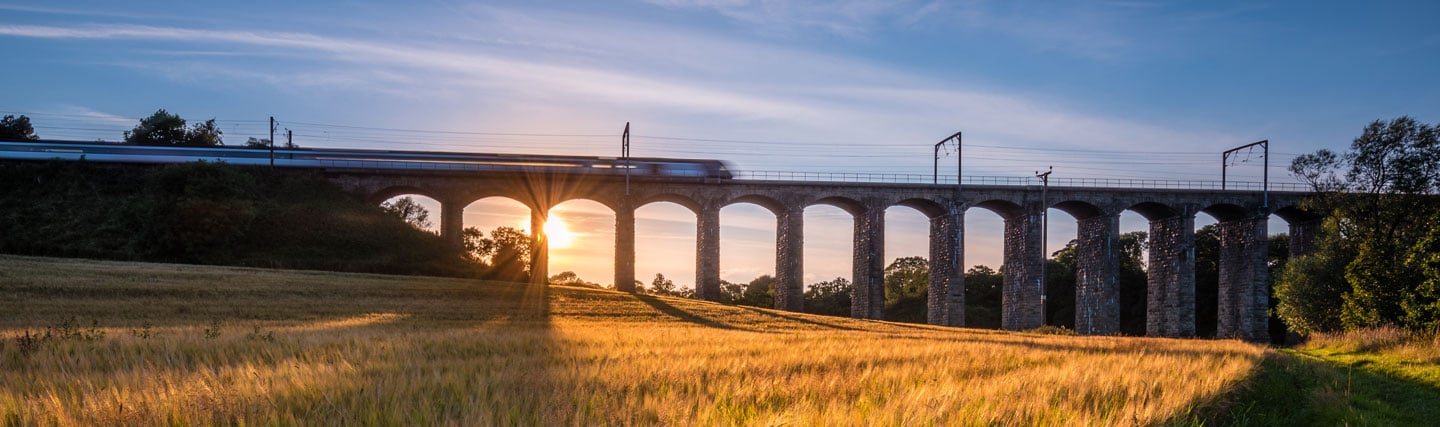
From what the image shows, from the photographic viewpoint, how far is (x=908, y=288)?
80500mm

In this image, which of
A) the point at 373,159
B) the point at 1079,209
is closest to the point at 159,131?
the point at 373,159

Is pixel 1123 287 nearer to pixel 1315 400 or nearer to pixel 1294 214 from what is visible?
pixel 1294 214

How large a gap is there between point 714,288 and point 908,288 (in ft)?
123

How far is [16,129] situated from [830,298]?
68095 mm

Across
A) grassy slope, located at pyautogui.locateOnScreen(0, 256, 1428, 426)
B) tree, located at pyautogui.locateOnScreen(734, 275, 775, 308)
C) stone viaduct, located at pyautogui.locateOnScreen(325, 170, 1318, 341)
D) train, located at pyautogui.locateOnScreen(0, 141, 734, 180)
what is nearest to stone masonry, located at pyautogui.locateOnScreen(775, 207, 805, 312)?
stone viaduct, located at pyautogui.locateOnScreen(325, 170, 1318, 341)

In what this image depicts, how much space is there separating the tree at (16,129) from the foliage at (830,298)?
64.1m

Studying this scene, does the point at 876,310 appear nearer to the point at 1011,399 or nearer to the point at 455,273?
the point at 455,273

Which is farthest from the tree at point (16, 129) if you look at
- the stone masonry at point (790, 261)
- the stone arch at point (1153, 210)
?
the stone arch at point (1153, 210)

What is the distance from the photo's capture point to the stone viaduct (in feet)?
158

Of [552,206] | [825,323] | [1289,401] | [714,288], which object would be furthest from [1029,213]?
[1289,401]

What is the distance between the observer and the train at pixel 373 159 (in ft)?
161

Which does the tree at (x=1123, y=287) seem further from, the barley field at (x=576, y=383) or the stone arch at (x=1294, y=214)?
the barley field at (x=576, y=383)

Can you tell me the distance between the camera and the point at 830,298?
251ft

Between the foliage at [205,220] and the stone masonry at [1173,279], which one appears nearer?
the foliage at [205,220]
